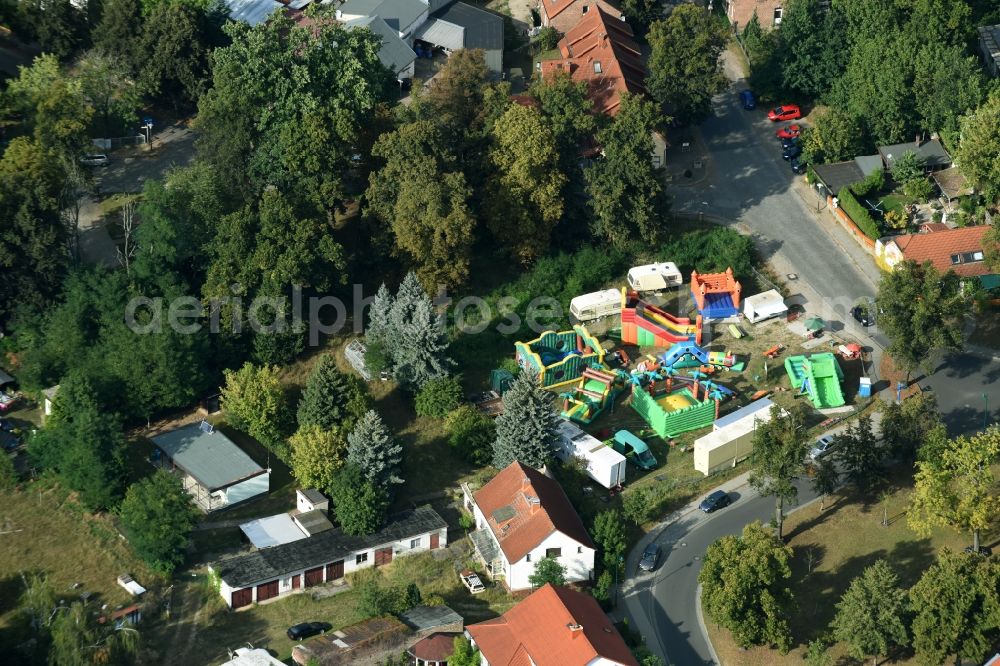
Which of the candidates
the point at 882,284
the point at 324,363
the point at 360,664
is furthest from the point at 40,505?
the point at 882,284

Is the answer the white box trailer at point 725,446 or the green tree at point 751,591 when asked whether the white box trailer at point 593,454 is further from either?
the green tree at point 751,591

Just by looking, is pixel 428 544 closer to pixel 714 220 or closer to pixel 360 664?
pixel 360 664

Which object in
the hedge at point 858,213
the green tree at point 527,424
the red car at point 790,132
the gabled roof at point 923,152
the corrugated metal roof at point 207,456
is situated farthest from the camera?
the red car at point 790,132

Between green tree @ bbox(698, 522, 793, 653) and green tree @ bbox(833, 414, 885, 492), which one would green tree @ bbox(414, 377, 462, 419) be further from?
green tree @ bbox(833, 414, 885, 492)

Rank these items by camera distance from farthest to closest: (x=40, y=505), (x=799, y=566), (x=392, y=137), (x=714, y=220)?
(x=714, y=220) → (x=392, y=137) → (x=40, y=505) → (x=799, y=566)

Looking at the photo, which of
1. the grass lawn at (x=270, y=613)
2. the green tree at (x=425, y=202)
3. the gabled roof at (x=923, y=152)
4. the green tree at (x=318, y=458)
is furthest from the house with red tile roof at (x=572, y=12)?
the grass lawn at (x=270, y=613)

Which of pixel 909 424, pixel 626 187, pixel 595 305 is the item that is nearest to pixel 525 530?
pixel 595 305

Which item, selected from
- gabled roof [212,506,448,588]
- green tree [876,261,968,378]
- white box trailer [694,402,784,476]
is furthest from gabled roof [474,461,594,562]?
green tree [876,261,968,378]
